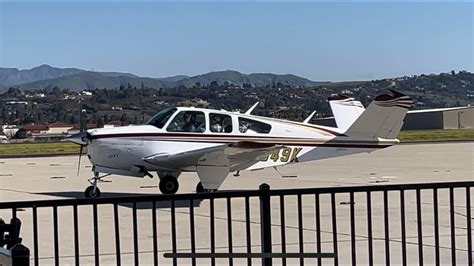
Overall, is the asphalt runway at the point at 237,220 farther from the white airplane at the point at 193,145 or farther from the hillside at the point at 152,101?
the hillside at the point at 152,101

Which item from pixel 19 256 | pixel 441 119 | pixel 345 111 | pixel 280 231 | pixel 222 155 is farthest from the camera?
pixel 441 119

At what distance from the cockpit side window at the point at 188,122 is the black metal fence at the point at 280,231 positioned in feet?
7.56

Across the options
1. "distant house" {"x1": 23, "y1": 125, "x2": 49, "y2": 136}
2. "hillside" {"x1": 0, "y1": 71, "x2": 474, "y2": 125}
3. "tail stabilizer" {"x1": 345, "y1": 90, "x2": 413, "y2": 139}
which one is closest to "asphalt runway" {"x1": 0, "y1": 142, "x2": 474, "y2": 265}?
"tail stabilizer" {"x1": 345, "y1": 90, "x2": 413, "y2": 139}

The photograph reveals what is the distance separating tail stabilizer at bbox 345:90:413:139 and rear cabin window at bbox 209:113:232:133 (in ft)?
11.8

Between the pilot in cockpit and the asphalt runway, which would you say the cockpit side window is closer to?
the pilot in cockpit

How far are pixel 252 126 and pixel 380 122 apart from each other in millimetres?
3720

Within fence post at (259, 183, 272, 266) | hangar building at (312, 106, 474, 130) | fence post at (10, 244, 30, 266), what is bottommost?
hangar building at (312, 106, 474, 130)

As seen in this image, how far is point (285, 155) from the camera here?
19.1 m

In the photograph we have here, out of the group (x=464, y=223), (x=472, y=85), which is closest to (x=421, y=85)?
(x=472, y=85)

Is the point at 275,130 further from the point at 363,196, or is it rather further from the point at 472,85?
the point at 472,85

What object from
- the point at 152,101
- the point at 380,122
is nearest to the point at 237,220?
the point at 380,122

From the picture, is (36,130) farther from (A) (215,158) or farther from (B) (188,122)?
(A) (215,158)

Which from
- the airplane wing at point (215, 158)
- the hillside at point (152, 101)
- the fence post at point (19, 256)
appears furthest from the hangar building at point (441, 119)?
the fence post at point (19, 256)

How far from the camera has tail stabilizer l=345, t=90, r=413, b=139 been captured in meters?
20.1
